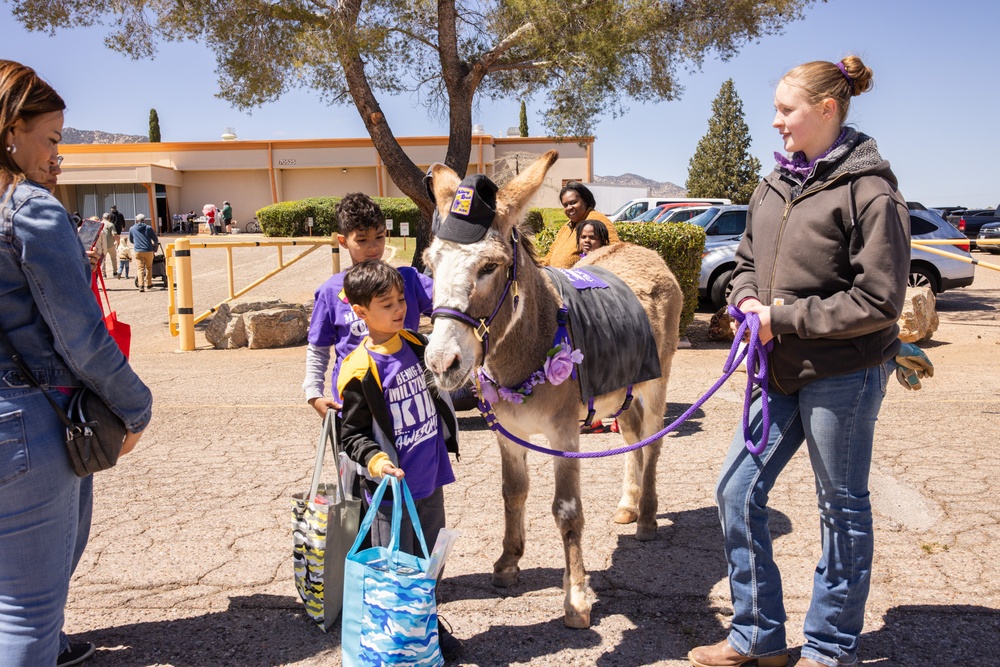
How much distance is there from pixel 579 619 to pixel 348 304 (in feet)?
6.06

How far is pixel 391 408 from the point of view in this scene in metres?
2.77

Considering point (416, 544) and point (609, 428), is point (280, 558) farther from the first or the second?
point (609, 428)

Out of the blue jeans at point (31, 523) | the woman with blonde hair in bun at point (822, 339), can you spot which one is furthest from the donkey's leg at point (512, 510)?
the blue jeans at point (31, 523)

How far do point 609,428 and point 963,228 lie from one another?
29.9 metres

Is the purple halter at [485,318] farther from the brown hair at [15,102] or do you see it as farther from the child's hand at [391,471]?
the brown hair at [15,102]

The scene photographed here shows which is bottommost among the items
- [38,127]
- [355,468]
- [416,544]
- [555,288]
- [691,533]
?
[691,533]

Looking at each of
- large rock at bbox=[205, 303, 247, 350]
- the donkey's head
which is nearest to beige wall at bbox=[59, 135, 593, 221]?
large rock at bbox=[205, 303, 247, 350]

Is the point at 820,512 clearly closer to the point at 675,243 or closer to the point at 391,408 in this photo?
the point at 391,408

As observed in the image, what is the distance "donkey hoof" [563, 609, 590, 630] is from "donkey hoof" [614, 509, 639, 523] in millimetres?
1247

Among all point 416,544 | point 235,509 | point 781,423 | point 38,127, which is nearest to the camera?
point 38,127

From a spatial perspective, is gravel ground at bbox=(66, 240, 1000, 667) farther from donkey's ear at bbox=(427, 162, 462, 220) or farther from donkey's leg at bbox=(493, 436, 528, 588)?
donkey's ear at bbox=(427, 162, 462, 220)

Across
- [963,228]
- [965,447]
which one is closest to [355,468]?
[965,447]

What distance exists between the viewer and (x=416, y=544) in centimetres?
292

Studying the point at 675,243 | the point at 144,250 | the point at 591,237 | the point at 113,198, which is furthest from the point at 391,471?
the point at 113,198
